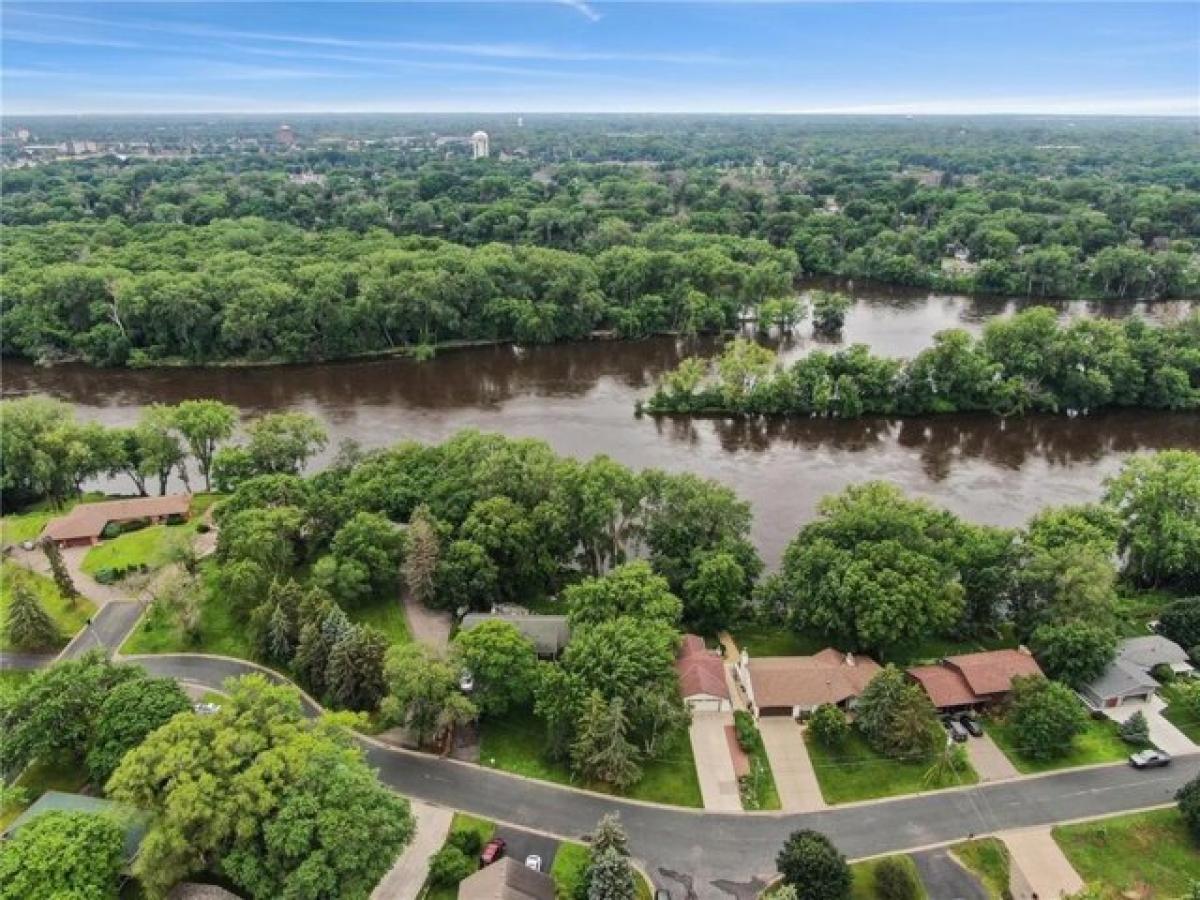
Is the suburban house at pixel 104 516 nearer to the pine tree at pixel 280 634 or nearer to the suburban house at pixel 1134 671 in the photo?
the pine tree at pixel 280 634

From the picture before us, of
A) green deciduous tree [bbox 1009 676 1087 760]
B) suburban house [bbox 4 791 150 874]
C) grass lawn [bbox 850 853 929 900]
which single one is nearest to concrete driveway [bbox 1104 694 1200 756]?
green deciduous tree [bbox 1009 676 1087 760]

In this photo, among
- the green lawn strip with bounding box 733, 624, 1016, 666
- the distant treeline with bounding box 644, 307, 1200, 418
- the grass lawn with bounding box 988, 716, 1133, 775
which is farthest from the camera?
the distant treeline with bounding box 644, 307, 1200, 418

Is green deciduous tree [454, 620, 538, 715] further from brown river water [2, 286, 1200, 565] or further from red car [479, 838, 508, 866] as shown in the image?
brown river water [2, 286, 1200, 565]

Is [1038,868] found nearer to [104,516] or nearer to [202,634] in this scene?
[202,634]

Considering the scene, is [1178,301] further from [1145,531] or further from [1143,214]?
[1145,531]

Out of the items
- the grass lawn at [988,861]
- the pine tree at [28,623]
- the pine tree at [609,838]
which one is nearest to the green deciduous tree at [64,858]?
the pine tree at [28,623]

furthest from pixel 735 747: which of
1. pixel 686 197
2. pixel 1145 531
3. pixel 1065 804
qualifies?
pixel 686 197
